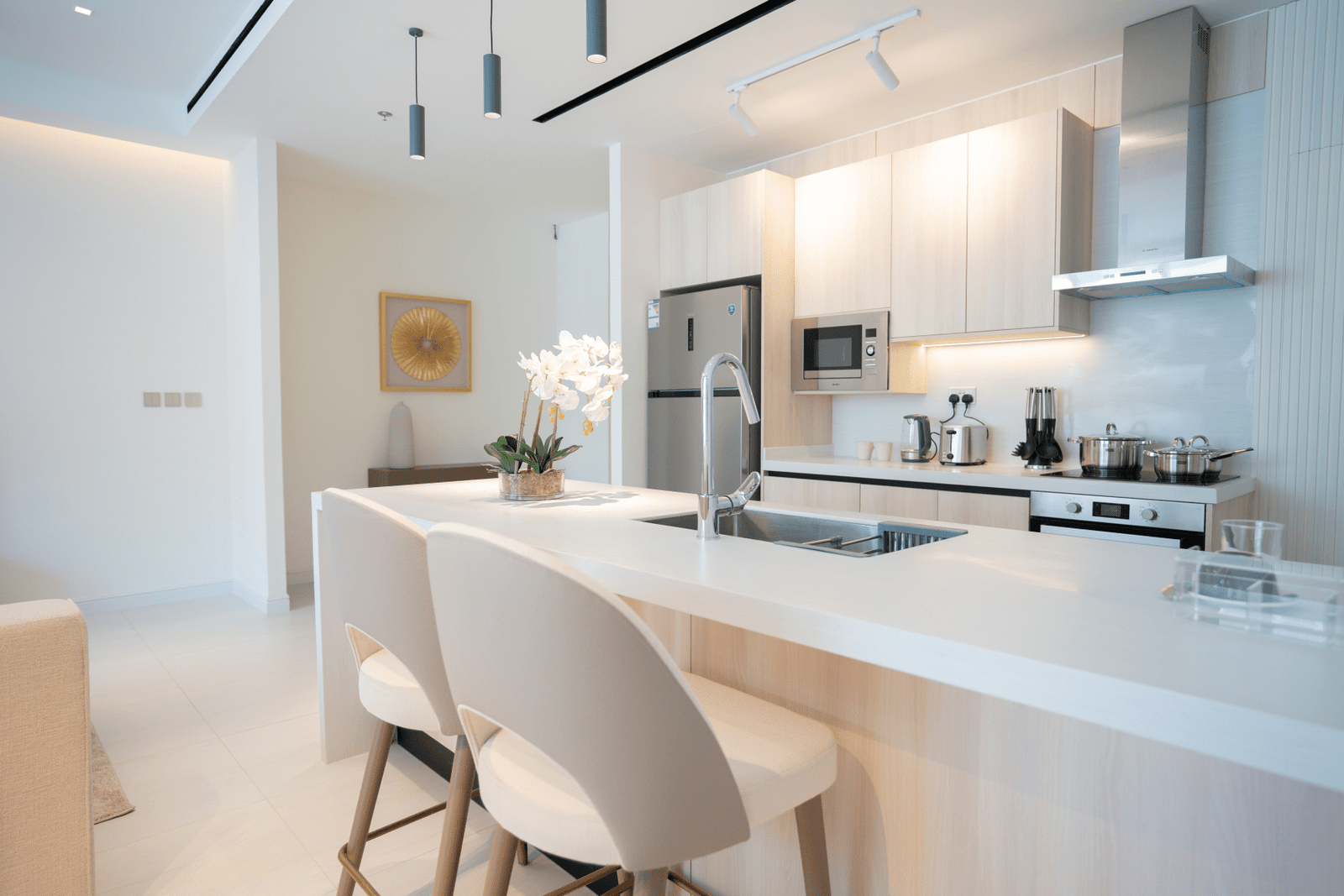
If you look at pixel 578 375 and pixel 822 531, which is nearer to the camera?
pixel 822 531

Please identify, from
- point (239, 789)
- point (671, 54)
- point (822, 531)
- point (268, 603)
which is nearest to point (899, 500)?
point (822, 531)

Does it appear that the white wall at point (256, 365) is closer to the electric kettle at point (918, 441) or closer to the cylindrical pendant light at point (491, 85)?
the cylindrical pendant light at point (491, 85)

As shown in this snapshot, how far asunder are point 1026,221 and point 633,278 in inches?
78.2

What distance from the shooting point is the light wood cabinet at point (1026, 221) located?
302cm

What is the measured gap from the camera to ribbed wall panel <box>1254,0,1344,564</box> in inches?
102

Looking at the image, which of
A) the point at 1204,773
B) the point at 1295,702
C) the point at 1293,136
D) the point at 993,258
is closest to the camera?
the point at 1295,702

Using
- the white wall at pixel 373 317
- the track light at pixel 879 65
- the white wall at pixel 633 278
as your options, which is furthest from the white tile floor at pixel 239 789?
the track light at pixel 879 65

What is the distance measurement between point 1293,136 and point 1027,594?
269 centimetres

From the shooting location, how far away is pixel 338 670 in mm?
2492

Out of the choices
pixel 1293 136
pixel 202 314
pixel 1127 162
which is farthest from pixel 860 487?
pixel 202 314

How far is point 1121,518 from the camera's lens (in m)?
2.63

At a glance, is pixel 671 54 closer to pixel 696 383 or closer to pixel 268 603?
pixel 696 383

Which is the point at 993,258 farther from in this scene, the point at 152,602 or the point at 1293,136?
the point at 152,602

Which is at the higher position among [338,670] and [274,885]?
[338,670]
